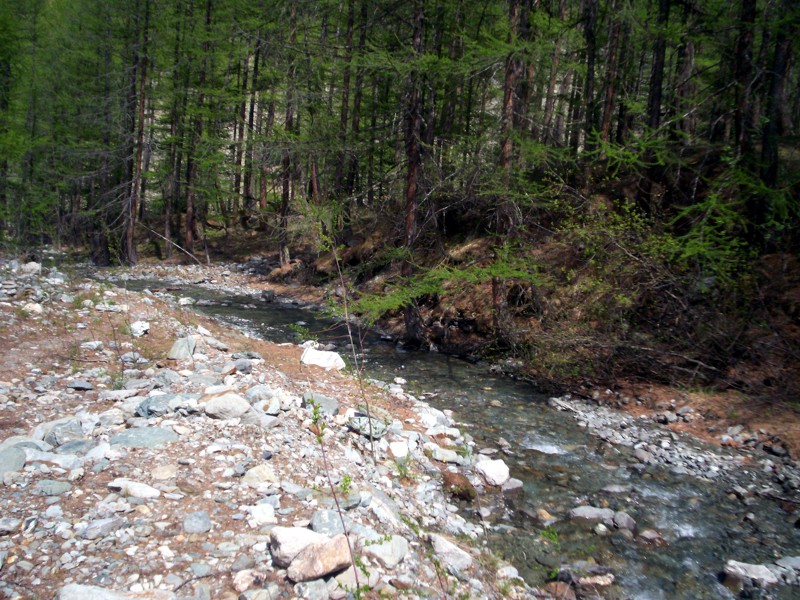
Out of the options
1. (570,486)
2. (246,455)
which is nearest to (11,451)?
(246,455)

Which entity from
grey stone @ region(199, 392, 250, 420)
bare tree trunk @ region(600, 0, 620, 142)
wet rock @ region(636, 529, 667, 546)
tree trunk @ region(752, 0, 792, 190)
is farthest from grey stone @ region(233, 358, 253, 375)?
bare tree trunk @ region(600, 0, 620, 142)

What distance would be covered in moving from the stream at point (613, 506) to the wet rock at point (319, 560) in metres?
1.53

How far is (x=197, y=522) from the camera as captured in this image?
329cm

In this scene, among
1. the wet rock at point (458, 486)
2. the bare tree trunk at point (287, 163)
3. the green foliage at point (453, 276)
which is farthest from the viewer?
the bare tree trunk at point (287, 163)

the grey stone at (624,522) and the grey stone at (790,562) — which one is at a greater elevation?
the grey stone at (790,562)

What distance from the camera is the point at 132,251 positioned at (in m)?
22.1

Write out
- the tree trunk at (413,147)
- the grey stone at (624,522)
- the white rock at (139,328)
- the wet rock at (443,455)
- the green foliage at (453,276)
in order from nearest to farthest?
the grey stone at (624,522)
the wet rock at (443,455)
the white rock at (139,328)
the green foliage at (453,276)
the tree trunk at (413,147)

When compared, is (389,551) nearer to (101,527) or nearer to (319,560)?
(319,560)

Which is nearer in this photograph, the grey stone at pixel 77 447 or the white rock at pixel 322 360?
the grey stone at pixel 77 447

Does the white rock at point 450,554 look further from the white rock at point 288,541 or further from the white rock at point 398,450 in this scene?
the white rock at point 398,450

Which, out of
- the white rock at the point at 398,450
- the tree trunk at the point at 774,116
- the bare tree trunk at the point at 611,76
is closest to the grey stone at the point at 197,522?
the white rock at the point at 398,450

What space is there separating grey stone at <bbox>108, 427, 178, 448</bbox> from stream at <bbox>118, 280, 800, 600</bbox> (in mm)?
2870

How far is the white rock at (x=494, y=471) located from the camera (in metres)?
5.58

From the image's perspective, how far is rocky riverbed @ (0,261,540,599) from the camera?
288cm
